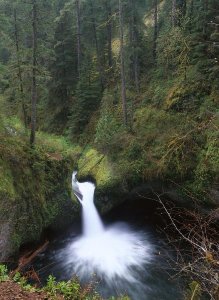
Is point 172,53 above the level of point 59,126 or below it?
above

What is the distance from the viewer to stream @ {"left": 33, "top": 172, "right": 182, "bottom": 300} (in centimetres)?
1306

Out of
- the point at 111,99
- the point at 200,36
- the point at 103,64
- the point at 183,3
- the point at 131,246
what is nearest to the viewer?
the point at 131,246

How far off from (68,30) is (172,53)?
44.6 feet

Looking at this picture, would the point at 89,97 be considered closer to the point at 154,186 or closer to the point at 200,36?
the point at 200,36

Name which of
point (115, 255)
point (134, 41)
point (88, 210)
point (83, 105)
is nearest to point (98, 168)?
point (88, 210)

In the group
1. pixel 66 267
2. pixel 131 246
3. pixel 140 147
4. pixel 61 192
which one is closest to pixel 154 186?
pixel 140 147

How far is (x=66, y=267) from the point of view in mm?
14414

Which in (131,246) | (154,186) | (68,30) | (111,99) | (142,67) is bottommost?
(131,246)

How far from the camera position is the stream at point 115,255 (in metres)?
13.1

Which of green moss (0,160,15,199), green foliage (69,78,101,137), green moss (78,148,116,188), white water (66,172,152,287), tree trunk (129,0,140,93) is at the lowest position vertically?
white water (66,172,152,287)

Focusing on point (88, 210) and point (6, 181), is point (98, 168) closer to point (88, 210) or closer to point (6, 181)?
point (88, 210)

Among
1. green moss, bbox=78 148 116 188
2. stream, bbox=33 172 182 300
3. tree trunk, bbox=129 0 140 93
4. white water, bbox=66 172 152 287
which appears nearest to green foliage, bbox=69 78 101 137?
tree trunk, bbox=129 0 140 93

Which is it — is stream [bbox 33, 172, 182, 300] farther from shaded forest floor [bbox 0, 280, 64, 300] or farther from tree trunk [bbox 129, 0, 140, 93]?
tree trunk [bbox 129, 0, 140, 93]

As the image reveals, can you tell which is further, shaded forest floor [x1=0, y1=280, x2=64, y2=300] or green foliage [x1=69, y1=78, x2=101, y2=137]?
green foliage [x1=69, y1=78, x2=101, y2=137]
